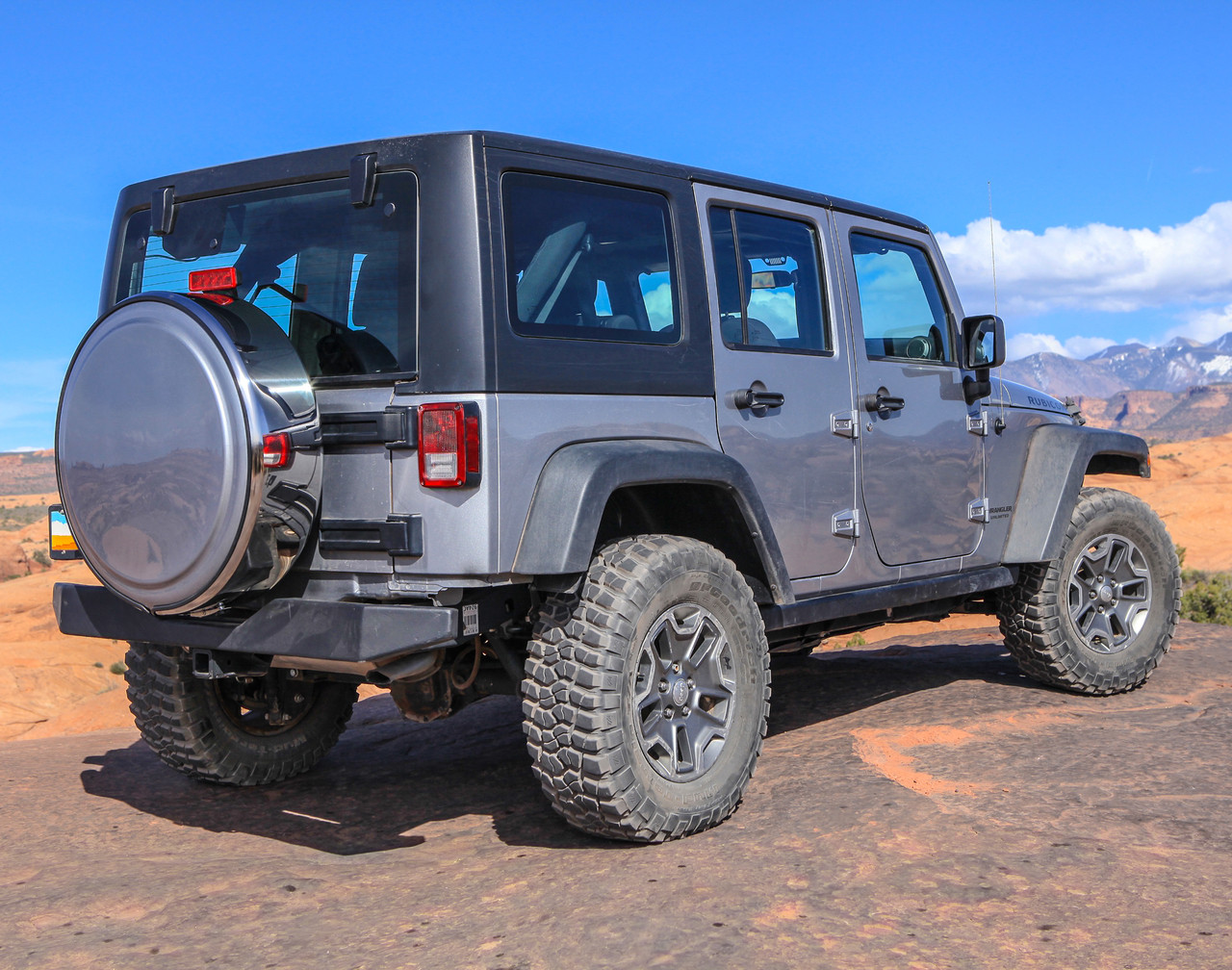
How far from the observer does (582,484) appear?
3434 mm

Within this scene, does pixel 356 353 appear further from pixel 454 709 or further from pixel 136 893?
pixel 136 893

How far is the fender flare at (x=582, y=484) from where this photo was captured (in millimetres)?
3404

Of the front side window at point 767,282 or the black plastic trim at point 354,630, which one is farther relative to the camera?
the front side window at point 767,282

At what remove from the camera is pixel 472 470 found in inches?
130

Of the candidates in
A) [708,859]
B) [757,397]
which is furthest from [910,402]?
[708,859]

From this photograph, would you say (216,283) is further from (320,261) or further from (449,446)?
(449,446)

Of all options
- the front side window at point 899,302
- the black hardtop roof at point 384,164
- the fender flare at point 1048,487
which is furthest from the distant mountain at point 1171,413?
the black hardtop roof at point 384,164

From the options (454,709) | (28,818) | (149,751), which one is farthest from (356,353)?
(149,751)

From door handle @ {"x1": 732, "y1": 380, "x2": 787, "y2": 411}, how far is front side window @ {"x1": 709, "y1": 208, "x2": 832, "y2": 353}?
0.17 meters

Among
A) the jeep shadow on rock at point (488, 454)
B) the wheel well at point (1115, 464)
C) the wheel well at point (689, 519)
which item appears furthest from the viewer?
the wheel well at point (1115, 464)

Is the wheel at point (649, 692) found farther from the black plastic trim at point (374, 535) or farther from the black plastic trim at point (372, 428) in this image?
the black plastic trim at point (372, 428)

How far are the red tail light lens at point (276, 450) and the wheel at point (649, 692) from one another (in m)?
0.95

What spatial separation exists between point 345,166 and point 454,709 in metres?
1.97

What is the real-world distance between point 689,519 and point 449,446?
4.20 ft
